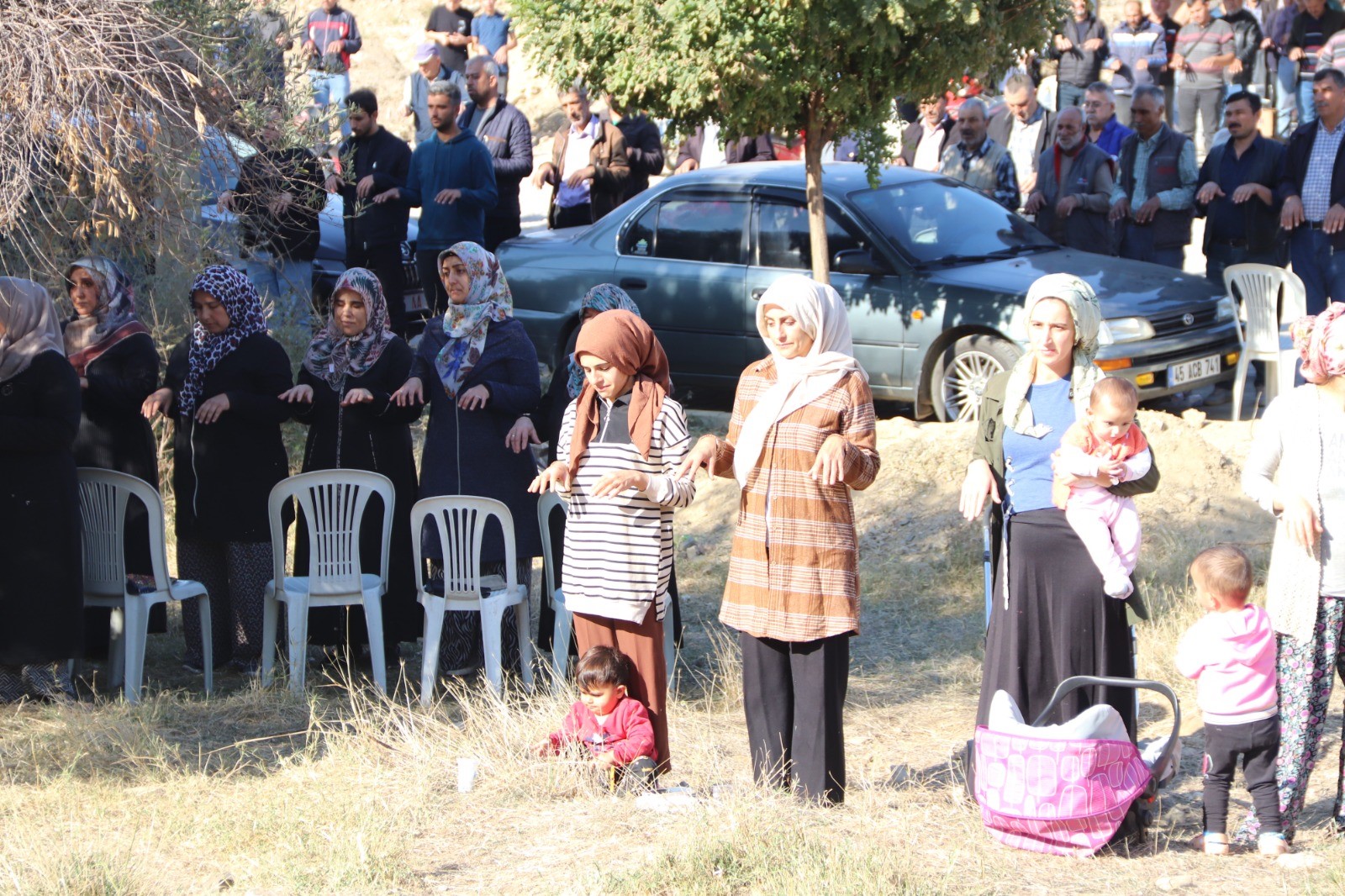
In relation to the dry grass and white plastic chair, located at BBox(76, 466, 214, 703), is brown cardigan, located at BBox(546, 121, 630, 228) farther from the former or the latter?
white plastic chair, located at BBox(76, 466, 214, 703)

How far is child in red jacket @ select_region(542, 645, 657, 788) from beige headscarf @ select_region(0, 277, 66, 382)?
2.68 metres

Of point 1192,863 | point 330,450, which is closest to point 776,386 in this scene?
point 1192,863

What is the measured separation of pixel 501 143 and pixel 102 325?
20.2 ft

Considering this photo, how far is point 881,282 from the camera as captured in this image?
32.8 feet

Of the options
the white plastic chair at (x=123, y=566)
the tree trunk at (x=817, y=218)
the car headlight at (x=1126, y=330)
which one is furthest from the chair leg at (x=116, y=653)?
the car headlight at (x=1126, y=330)

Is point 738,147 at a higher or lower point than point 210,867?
higher

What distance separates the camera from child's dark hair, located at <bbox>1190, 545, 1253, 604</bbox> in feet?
14.3

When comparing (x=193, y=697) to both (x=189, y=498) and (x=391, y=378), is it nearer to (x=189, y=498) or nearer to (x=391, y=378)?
(x=189, y=498)

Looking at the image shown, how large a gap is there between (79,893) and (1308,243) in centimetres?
872

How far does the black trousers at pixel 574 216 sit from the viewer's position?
42.3 feet

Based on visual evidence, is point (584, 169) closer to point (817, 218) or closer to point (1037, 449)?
point (817, 218)

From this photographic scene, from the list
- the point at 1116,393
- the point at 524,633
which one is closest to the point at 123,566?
the point at 524,633

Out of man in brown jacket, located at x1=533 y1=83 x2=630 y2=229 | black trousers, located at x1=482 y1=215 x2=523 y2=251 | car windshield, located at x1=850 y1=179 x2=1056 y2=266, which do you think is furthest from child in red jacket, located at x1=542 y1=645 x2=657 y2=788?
man in brown jacket, located at x1=533 y1=83 x2=630 y2=229

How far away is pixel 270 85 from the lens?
6246 mm
